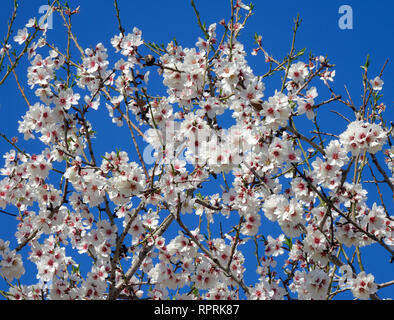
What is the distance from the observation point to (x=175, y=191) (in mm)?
3029

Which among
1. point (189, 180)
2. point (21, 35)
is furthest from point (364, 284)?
point (21, 35)

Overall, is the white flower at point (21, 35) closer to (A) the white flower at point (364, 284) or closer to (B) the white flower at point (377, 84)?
(B) the white flower at point (377, 84)

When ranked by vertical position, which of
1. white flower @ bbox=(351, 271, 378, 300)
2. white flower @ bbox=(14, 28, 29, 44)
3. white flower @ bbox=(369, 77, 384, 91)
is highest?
white flower @ bbox=(14, 28, 29, 44)

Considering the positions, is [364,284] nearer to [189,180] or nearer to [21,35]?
[189,180]

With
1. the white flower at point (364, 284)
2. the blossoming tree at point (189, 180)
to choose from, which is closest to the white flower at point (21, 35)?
the blossoming tree at point (189, 180)

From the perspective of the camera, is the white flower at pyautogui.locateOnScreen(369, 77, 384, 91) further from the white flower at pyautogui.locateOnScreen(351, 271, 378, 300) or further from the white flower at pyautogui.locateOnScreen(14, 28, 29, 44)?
the white flower at pyautogui.locateOnScreen(14, 28, 29, 44)

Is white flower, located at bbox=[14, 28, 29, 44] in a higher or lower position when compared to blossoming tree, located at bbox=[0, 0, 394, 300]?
higher

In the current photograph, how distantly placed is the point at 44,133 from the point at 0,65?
4.32 ft

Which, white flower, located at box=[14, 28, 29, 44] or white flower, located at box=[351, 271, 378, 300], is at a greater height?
white flower, located at box=[14, 28, 29, 44]

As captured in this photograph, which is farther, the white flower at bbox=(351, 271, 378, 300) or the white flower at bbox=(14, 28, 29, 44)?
the white flower at bbox=(14, 28, 29, 44)

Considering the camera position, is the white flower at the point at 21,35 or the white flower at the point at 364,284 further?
the white flower at the point at 21,35

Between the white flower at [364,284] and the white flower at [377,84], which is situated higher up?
the white flower at [377,84]

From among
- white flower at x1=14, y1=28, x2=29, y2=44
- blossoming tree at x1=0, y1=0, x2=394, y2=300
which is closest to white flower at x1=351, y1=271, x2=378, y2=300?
blossoming tree at x1=0, y1=0, x2=394, y2=300

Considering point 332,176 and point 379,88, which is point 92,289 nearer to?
point 332,176
